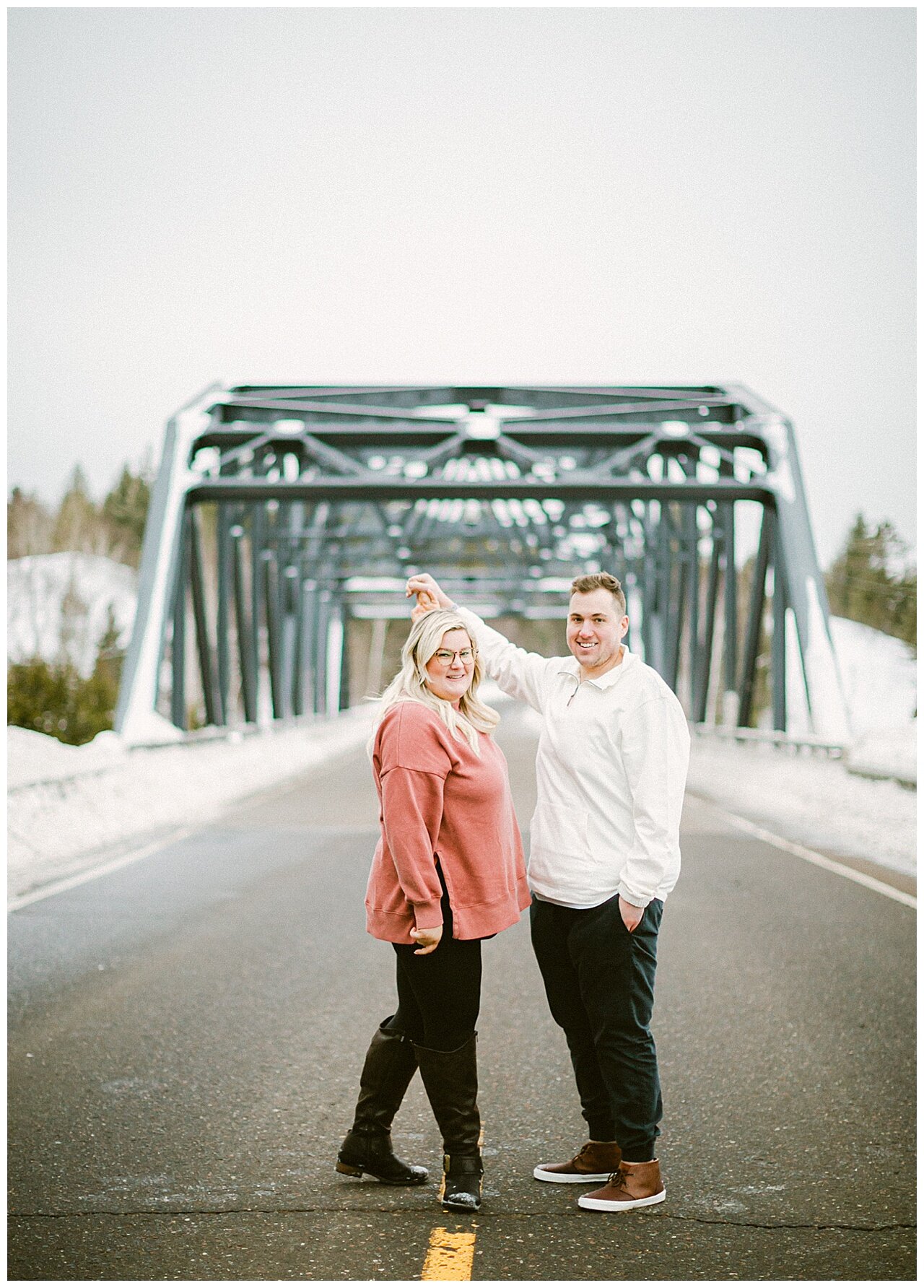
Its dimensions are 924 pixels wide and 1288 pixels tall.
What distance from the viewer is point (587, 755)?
391 cm

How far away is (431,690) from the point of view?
3.97m

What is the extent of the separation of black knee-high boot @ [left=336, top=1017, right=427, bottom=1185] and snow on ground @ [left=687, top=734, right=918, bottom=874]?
851 cm

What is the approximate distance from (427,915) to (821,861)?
31.1ft

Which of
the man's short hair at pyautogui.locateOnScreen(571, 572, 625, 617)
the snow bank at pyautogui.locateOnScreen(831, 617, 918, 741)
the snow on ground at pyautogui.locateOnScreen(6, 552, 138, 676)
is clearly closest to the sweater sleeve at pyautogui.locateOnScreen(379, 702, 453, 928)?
the man's short hair at pyautogui.locateOnScreen(571, 572, 625, 617)

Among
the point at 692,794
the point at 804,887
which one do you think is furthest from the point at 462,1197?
the point at 692,794

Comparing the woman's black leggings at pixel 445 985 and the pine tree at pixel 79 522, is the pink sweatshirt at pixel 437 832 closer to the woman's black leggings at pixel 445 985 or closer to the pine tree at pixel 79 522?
the woman's black leggings at pixel 445 985

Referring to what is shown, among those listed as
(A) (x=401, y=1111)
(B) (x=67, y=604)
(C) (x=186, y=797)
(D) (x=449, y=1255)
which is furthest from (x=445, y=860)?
(B) (x=67, y=604)

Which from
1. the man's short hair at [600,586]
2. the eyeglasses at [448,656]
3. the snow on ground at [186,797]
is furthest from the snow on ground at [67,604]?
the man's short hair at [600,586]

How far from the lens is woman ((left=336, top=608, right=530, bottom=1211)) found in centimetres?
387

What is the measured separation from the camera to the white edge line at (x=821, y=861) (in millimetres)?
10516

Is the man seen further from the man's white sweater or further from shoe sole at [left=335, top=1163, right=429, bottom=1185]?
shoe sole at [left=335, top=1163, right=429, bottom=1185]

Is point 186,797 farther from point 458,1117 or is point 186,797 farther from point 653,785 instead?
point 653,785

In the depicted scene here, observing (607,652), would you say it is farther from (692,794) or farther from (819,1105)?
(692,794)

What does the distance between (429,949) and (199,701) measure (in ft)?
265
